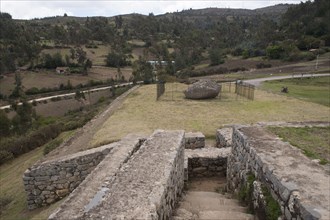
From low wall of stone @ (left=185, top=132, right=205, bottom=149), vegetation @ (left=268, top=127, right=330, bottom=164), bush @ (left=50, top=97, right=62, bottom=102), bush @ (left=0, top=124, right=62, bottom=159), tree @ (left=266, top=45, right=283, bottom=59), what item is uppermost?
tree @ (left=266, top=45, right=283, bottom=59)

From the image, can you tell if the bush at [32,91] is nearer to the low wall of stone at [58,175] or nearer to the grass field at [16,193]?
the grass field at [16,193]

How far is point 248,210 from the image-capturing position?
754 centimetres

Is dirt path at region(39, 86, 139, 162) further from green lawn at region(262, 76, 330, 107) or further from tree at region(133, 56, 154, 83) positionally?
tree at region(133, 56, 154, 83)

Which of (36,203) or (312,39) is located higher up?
(312,39)

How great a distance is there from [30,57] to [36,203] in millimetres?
73193

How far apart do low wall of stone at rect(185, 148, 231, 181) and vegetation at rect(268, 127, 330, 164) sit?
2.49 metres

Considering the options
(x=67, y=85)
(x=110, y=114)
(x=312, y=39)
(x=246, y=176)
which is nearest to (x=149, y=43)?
(x=67, y=85)

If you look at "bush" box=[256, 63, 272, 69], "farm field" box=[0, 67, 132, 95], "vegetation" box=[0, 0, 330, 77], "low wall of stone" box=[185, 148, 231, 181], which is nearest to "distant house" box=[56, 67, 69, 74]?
"farm field" box=[0, 67, 132, 95]

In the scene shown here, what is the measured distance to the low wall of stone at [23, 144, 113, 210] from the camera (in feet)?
41.0

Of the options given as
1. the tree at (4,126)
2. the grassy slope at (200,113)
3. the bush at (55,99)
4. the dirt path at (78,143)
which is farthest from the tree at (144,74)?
the dirt path at (78,143)

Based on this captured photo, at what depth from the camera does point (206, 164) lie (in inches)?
464

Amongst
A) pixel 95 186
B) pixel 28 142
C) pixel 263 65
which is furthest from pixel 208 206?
pixel 263 65

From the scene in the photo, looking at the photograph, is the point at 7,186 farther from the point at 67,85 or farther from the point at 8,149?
the point at 67,85

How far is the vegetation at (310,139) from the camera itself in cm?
773
